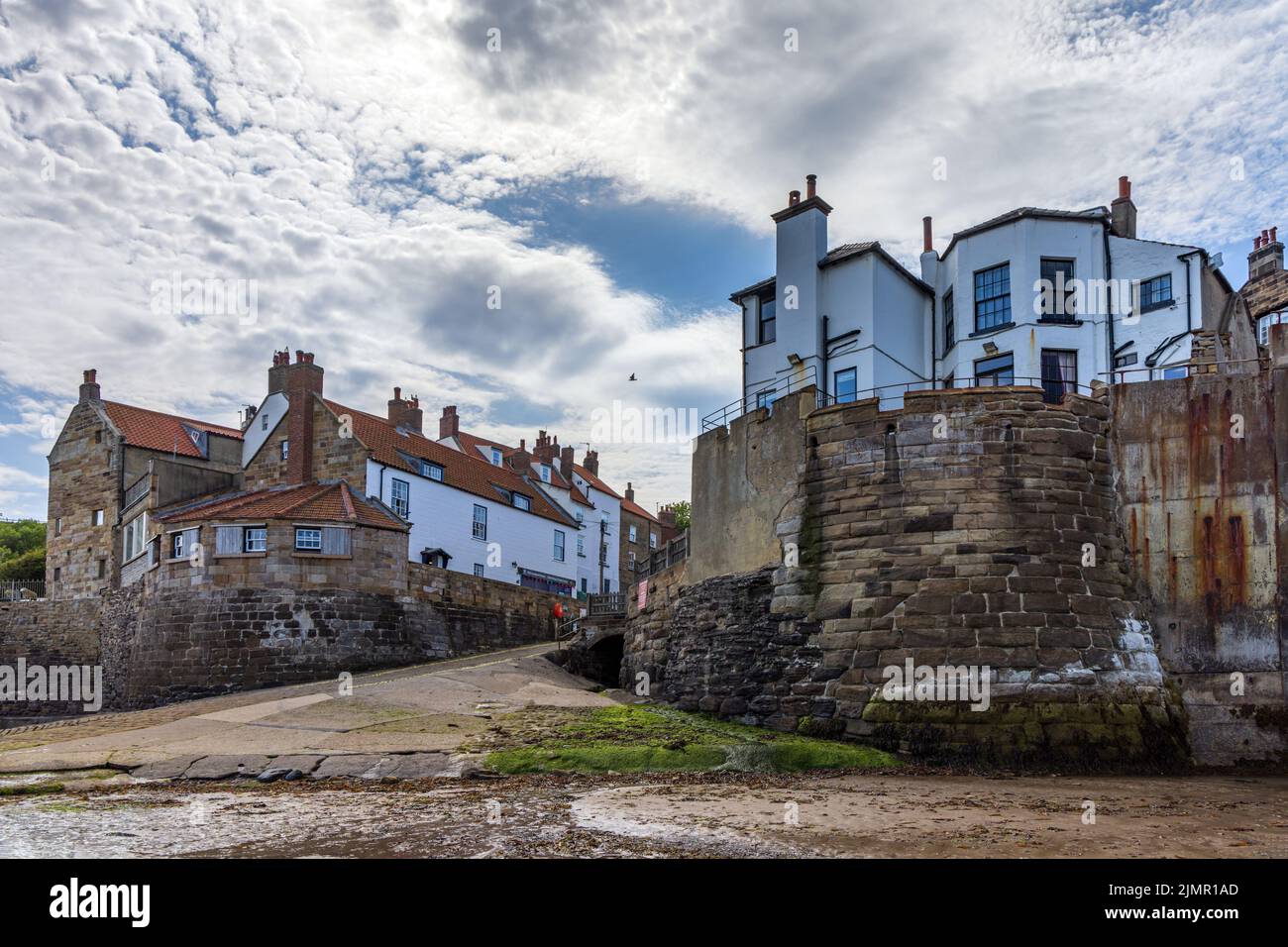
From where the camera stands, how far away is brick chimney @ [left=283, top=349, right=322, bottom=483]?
131 ft

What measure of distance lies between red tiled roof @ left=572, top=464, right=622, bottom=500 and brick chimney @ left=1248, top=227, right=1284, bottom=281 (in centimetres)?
3579

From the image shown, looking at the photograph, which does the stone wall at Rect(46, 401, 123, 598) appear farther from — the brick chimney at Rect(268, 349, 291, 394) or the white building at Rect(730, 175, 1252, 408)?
the white building at Rect(730, 175, 1252, 408)

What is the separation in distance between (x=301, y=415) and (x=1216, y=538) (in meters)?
32.2

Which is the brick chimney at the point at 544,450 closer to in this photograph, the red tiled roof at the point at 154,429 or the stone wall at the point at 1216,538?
the red tiled roof at the point at 154,429

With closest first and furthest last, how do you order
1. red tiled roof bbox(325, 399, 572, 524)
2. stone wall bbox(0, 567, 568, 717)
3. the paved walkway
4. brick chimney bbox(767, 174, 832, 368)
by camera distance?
the paved walkway < brick chimney bbox(767, 174, 832, 368) < stone wall bbox(0, 567, 568, 717) < red tiled roof bbox(325, 399, 572, 524)

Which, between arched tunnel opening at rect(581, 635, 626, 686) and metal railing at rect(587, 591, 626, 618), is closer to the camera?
arched tunnel opening at rect(581, 635, 626, 686)

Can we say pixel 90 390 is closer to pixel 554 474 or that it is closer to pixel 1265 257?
pixel 554 474

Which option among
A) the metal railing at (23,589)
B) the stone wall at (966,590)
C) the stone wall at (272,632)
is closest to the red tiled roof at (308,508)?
the stone wall at (272,632)

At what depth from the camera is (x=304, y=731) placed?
18.7m

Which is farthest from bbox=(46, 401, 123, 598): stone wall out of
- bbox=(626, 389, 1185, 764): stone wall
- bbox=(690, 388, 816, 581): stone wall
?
bbox=(626, 389, 1185, 764): stone wall

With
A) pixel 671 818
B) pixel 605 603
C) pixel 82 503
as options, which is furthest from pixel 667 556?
pixel 82 503

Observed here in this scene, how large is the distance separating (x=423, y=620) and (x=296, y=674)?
15.7ft
